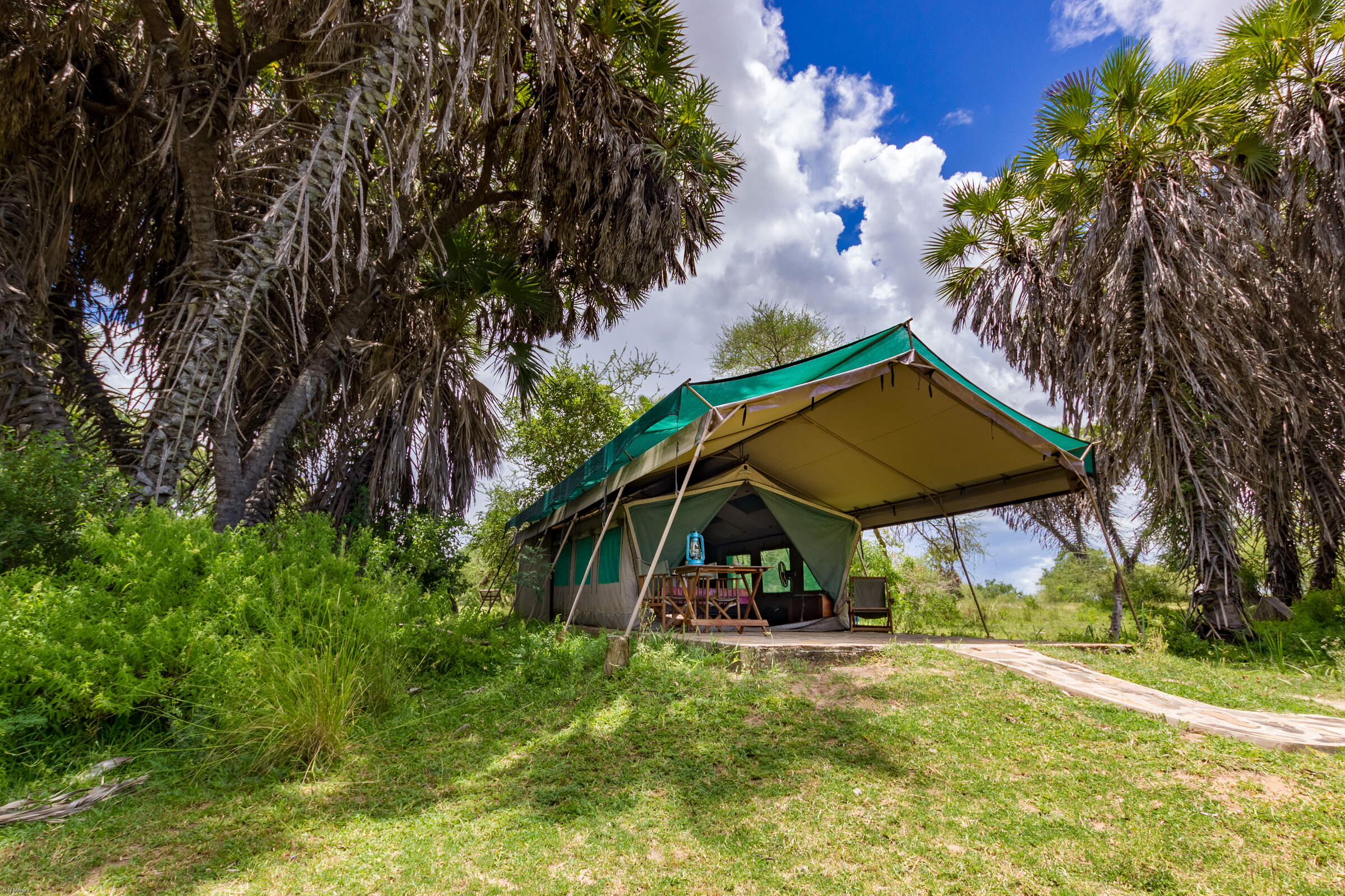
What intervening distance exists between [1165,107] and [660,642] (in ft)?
26.1

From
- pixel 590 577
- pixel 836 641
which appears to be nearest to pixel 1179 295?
pixel 836 641

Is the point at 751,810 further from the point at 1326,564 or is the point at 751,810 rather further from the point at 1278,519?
the point at 1326,564

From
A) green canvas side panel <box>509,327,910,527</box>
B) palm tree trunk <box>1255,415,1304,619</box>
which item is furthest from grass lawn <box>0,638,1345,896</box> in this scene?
palm tree trunk <box>1255,415,1304,619</box>

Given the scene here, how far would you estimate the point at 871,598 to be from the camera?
6.73 m

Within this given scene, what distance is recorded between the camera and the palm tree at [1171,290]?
5.89m

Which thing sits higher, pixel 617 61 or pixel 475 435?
pixel 617 61

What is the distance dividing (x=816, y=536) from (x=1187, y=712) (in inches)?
178

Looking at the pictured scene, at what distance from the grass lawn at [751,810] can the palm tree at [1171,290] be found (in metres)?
3.12

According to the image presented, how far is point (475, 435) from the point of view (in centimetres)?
725

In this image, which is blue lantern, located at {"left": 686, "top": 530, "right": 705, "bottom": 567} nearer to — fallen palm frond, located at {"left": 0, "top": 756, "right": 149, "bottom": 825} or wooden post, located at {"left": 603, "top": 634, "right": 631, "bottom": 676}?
wooden post, located at {"left": 603, "top": 634, "right": 631, "bottom": 676}

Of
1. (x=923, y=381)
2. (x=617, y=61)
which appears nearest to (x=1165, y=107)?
(x=923, y=381)

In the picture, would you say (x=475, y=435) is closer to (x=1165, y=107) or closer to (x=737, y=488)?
(x=737, y=488)

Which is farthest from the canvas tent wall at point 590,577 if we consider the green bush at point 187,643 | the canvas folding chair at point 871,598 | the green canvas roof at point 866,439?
the green bush at point 187,643

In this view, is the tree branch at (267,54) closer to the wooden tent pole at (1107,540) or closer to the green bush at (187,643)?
the green bush at (187,643)
